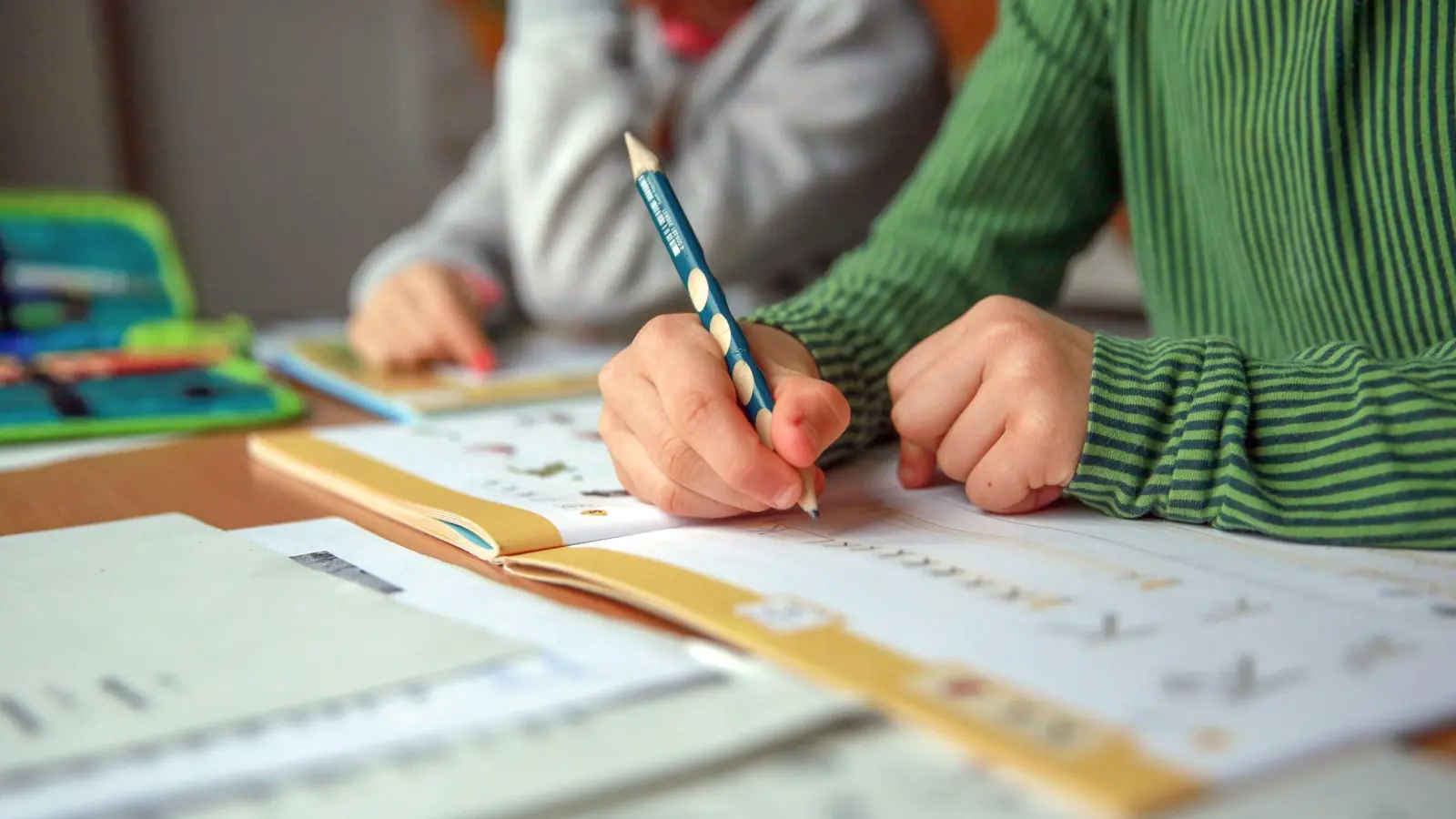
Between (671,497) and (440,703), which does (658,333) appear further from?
(440,703)

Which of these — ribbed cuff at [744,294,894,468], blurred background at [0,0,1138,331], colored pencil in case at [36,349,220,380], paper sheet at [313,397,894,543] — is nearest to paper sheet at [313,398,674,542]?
paper sheet at [313,397,894,543]

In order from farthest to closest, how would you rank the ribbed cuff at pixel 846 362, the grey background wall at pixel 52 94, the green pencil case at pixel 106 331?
the grey background wall at pixel 52 94 → the green pencil case at pixel 106 331 → the ribbed cuff at pixel 846 362

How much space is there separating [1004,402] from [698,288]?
12 centimetres

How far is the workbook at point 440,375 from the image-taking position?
2.39ft

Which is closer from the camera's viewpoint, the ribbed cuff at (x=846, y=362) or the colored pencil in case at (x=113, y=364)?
the ribbed cuff at (x=846, y=362)

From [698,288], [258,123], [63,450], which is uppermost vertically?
[258,123]

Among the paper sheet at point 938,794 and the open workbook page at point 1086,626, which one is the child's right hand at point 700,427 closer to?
the open workbook page at point 1086,626

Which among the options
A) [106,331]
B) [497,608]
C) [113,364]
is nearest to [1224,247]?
[497,608]

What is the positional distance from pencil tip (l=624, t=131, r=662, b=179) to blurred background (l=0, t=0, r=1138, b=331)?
1.62m

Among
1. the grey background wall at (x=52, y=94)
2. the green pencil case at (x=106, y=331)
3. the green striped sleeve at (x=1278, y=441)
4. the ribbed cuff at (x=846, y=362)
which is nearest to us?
the green striped sleeve at (x=1278, y=441)

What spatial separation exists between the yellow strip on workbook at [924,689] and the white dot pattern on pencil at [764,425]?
6cm

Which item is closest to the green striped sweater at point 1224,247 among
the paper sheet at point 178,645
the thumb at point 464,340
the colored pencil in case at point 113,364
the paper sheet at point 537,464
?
the paper sheet at point 537,464

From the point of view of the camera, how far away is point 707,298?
439 millimetres

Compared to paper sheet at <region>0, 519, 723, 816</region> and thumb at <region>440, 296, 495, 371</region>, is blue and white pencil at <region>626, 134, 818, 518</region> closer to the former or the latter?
paper sheet at <region>0, 519, 723, 816</region>
